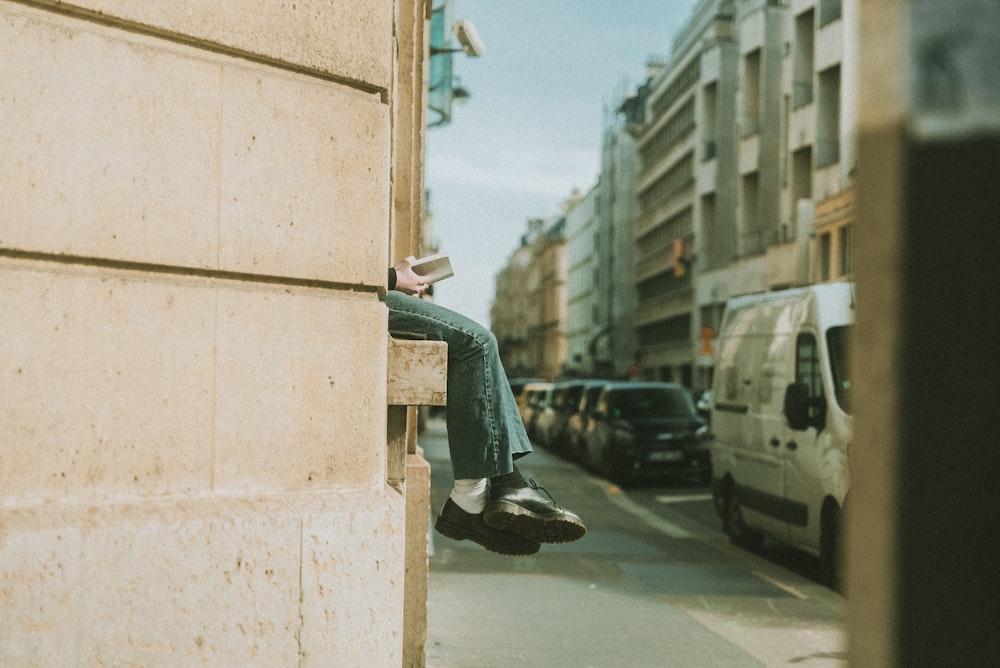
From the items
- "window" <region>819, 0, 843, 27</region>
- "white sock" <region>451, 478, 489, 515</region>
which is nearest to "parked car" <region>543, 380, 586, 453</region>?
"window" <region>819, 0, 843, 27</region>

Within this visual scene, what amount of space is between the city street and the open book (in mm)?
1994

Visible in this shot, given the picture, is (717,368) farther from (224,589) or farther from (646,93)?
(646,93)

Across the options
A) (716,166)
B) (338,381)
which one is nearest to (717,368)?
(338,381)

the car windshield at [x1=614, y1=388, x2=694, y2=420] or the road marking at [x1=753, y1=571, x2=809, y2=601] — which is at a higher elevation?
the car windshield at [x1=614, y1=388, x2=694, y2=420]

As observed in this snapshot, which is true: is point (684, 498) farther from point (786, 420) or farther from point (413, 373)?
point (413, 373)

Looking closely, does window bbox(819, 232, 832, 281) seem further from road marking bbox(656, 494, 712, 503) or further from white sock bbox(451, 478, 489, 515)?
white sock bbox(451, 478, 489, 515)

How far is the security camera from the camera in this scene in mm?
14336

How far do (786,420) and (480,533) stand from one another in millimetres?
6364

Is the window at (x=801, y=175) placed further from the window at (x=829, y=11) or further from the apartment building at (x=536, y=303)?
the apartment building at (x=536, y=303)

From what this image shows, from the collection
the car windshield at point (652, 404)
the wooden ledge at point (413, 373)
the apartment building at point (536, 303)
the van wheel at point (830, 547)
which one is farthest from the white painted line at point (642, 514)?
the apartment building at point (536, 303)

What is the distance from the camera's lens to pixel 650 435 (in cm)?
1930

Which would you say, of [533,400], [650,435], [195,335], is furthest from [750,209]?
[195,335]

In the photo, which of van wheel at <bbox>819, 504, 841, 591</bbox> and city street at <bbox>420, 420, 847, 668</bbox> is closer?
city street at <bbox>420, 420, 847, 668</bbox>

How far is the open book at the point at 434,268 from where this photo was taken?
14.9ft
